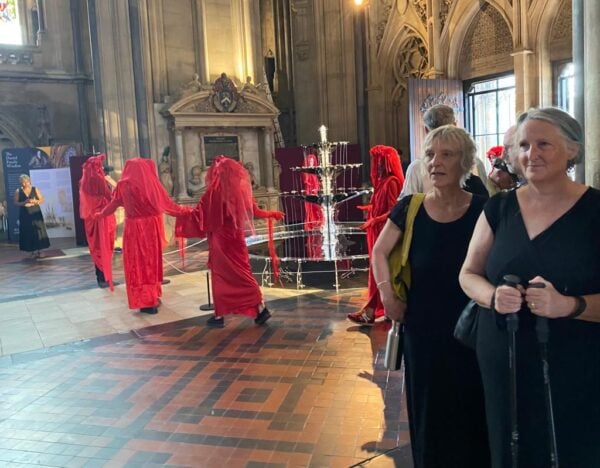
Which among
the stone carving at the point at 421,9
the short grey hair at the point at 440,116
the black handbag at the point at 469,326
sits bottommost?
→ the black handbag at the point at 469,326

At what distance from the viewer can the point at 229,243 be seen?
5613 millimetres

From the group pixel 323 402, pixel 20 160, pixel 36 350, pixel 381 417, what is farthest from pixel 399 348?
pixel 20 160

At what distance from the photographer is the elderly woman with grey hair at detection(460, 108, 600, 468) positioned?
162cm

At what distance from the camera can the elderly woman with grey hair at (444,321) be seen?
221cm

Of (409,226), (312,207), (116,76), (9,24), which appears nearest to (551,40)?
(312,207)

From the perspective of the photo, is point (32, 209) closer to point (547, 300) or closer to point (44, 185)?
point (44, 185)

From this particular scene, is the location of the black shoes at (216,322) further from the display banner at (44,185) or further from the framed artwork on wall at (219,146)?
the display banner at (44,185)

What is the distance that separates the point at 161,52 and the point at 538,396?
12.7 m

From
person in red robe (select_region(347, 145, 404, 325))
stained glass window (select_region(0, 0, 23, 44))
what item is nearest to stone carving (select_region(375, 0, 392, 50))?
person in red robe (select_region(347, 145, 404, 325))

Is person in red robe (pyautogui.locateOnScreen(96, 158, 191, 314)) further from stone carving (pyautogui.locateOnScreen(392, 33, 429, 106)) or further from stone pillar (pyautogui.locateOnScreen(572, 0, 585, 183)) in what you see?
stone carving (pyautogui.locateOnScreen(392, 33, 429, 106))

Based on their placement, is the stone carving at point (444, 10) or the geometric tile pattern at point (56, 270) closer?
the geometric tile pattern at point (56, 270)

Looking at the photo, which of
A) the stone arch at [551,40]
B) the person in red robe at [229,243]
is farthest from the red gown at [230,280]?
the stone arch at [551,40]

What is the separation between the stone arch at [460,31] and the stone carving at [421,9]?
886mm

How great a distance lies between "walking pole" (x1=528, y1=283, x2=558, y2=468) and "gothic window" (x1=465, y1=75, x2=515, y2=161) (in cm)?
1041
